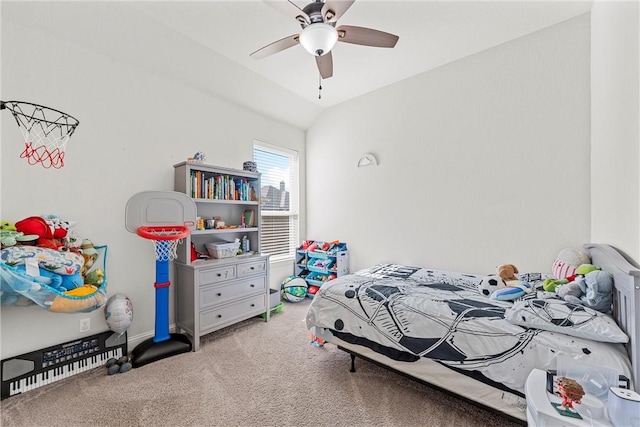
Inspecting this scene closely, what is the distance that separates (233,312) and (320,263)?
1.50m

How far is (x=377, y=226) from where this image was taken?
12.0ft

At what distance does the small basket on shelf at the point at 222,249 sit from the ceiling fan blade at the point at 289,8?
228cm

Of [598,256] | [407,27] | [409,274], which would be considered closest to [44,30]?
[407,27]

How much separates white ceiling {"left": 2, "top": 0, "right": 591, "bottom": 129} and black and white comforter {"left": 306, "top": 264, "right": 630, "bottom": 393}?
239cm

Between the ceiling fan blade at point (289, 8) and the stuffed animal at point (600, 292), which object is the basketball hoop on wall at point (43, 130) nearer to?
the ceiling fan blade at point (289, 8)

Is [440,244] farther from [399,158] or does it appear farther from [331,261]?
[331,261]

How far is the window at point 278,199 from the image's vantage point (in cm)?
396

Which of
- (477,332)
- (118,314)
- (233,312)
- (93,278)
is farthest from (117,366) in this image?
(477,332)

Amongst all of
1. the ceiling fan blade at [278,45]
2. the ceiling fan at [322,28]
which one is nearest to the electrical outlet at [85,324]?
the ceiling fan blade at [278,45]

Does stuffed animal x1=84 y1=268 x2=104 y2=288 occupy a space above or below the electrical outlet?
above

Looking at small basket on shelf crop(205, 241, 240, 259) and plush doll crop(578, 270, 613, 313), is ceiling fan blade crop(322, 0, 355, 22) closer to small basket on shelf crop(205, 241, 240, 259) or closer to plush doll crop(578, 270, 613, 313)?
plush doll crop(578, 270, 613, 313)

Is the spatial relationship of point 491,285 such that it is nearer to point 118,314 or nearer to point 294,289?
point 294,289

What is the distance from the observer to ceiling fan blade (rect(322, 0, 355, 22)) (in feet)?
5.34

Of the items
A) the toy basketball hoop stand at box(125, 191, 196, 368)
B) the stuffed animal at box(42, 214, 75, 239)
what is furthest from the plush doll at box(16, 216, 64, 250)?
the toy basketball hoop stand at box(125, 191, 196, 368)
